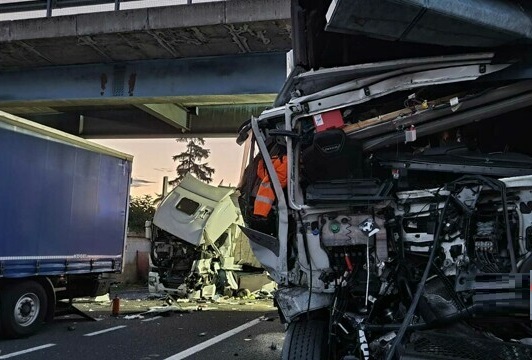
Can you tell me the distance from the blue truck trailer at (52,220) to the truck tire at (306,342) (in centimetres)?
514

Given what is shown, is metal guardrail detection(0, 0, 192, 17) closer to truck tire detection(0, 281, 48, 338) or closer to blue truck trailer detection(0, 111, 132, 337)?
blue truck trailer detection(0, 111, 132, 337)

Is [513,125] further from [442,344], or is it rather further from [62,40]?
[62,40]

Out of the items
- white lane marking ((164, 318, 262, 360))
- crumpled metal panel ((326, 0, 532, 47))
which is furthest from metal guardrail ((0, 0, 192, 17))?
crumpled metal panel ((326, 0, 532, 47))

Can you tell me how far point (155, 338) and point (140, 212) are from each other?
18.1 meters

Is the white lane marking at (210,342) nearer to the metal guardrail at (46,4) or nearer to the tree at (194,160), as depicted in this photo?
the metal guardrail at (46,4)

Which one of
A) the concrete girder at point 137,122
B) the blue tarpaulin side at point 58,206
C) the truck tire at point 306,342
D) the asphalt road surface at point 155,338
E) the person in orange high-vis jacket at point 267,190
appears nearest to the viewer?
the truck tire at point 306,342

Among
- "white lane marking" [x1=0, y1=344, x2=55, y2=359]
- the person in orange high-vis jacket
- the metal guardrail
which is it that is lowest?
"white lane marking" [x1=0, y1=344, x2=55, y2=359]

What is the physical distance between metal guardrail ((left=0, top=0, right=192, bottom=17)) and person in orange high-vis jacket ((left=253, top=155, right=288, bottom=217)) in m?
6.32

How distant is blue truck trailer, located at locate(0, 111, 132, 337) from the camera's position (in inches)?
298

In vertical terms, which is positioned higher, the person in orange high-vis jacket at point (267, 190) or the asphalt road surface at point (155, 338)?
the person in orange high-vis jacket at point (267, 190)

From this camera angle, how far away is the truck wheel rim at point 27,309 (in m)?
7.86

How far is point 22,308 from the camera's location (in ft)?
26.2

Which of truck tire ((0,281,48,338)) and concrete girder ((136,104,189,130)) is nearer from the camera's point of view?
truck tire ((0,281,48,338))

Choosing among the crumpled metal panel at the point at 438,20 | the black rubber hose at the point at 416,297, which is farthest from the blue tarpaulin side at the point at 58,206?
the black rubber hose at the point at 416,297
